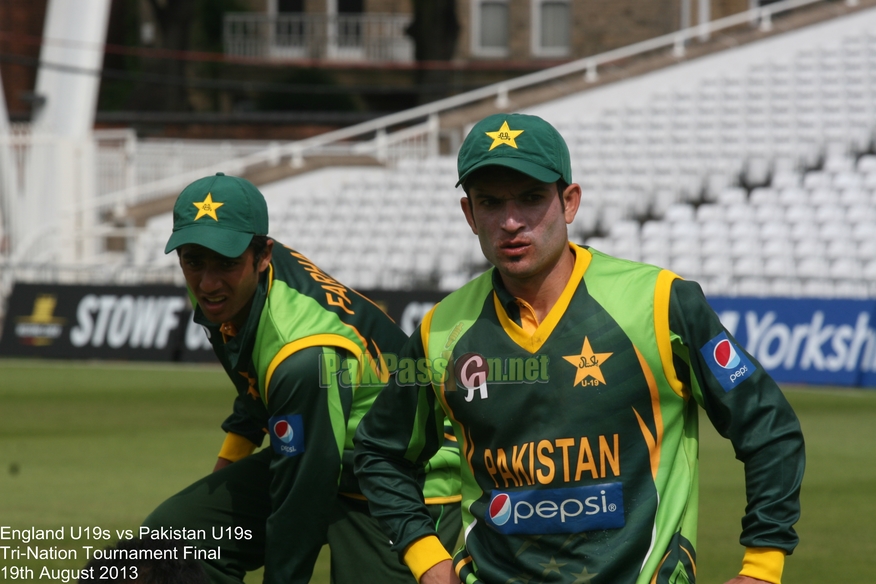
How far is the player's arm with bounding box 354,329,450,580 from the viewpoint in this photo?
3629mm

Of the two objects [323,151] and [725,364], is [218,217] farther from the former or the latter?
[323,151]

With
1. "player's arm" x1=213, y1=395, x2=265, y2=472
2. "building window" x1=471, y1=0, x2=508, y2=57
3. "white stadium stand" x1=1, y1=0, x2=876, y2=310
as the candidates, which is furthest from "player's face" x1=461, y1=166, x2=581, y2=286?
"building window" x1=471, y1=0, x2=508, y2=57

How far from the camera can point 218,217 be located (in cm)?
444

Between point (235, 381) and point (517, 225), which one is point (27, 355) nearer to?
point (235, 381)

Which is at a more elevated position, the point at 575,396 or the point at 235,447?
the point at 575,396

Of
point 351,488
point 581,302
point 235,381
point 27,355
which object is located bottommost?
point 27,355

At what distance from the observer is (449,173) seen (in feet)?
84.7

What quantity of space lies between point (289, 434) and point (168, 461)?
22.9 ft

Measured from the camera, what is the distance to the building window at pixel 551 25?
38.7m

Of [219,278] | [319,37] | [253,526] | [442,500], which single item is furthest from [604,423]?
[319,37]

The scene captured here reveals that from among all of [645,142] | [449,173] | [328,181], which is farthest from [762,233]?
[328,181]

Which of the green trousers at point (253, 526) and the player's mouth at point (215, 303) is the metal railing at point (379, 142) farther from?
the player's mouth at point (215, 303)

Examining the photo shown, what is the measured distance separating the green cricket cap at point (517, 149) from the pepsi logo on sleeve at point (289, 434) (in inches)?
48.3

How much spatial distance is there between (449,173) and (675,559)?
2267cm
